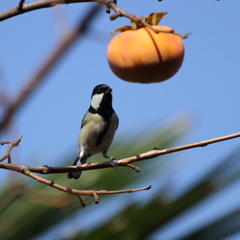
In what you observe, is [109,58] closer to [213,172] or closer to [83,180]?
[213,172]

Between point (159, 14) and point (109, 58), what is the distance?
25 cm

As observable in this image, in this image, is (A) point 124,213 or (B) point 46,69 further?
(A) point 124,213

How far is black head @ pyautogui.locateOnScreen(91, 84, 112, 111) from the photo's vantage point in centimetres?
344

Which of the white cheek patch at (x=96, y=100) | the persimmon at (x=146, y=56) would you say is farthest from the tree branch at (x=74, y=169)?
the white cheek patch at (x=96, y=100)

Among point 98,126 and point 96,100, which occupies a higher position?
point 96,100

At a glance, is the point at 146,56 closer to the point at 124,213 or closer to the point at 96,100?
the point at 124,213

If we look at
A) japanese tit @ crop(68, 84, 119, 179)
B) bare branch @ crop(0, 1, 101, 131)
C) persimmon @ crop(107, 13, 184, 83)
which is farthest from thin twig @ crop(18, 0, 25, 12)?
japanese tit @ crop(68, 84, 119, 179)

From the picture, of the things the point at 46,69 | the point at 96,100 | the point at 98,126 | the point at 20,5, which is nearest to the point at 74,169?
the point at 20,5

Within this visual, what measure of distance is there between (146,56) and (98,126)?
187 cm

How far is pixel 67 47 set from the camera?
61cm

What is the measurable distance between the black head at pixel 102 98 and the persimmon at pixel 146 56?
1.78 meters

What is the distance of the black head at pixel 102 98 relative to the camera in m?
3.44

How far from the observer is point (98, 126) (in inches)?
134

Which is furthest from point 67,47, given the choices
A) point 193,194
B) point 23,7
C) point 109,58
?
point 193,194
